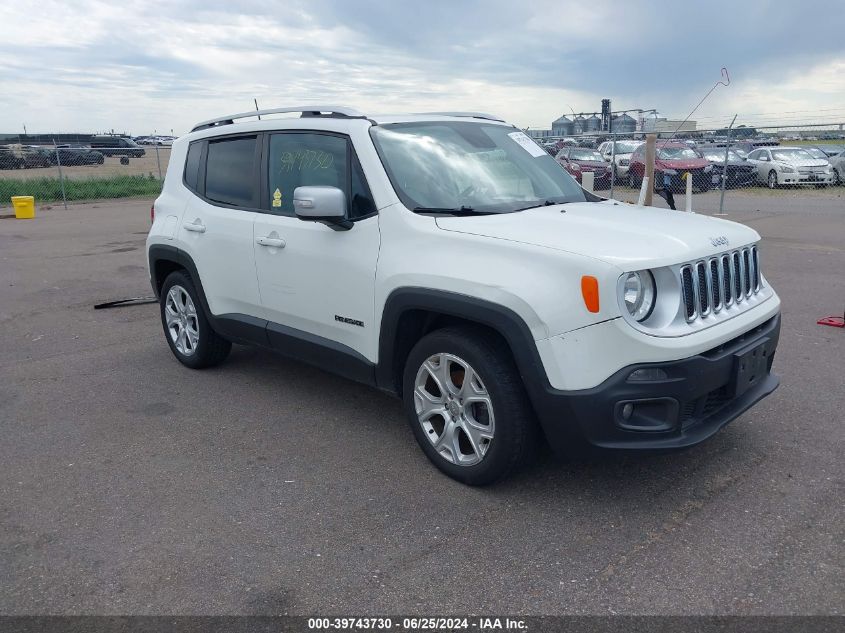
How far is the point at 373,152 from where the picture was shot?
436cm

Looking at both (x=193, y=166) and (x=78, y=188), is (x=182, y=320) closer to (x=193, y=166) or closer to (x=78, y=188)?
(x=193, y=166)

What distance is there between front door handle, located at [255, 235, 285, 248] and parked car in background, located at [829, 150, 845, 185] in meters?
21.5

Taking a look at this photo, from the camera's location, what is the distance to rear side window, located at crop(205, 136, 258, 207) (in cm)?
518

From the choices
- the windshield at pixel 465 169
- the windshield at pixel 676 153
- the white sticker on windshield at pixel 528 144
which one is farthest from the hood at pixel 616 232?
the windshield at pixel 676 153

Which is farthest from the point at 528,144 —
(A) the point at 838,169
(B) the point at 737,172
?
(A) the point at 838,169

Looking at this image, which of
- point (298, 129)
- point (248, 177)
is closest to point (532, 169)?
point (298, 129)

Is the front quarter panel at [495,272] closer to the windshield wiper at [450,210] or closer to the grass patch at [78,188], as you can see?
the windshield wiper at [450,210]

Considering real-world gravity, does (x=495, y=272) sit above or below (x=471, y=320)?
above

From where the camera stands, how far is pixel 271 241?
4.82m

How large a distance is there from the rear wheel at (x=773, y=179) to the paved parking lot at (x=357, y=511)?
1832 centimetres

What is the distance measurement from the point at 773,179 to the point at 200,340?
2076 cm

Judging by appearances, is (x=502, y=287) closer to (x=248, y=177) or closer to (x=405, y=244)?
(x=405, y=244)

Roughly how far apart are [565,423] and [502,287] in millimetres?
666

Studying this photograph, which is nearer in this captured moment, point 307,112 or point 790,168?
point 307,112
